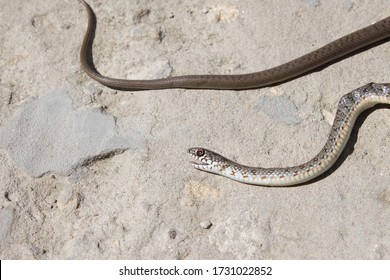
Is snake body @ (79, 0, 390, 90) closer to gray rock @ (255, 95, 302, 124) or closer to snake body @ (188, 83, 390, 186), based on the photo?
gray rock @ (255, 95, 302, 124)

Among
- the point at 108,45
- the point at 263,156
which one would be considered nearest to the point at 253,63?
the point at 263,156

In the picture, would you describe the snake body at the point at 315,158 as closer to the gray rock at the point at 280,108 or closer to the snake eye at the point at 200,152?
the snake eye at the point at 200,152

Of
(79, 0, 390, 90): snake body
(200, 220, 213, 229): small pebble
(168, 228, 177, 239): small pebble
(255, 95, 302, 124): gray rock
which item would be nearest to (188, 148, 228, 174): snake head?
(200, 220, 213, 229): small pebble

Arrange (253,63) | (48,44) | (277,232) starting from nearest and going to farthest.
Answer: (277,232)
(253,63)
(48,44)

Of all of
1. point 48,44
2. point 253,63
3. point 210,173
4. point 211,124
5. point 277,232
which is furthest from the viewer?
point 48,44

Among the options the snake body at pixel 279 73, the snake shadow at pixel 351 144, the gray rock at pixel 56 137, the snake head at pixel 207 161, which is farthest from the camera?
the snake body at pixel 279 73

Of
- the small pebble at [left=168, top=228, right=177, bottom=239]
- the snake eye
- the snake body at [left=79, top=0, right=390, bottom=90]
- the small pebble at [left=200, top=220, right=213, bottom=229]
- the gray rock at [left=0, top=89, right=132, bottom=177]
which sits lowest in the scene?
the small pebble at [left=168, top=228, right=177, bottom=239]

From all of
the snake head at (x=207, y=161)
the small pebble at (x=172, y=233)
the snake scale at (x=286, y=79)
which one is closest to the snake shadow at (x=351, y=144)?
the snake scale at (x=286, y=79)

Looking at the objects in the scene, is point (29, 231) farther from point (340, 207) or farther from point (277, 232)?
point (340, 207)
